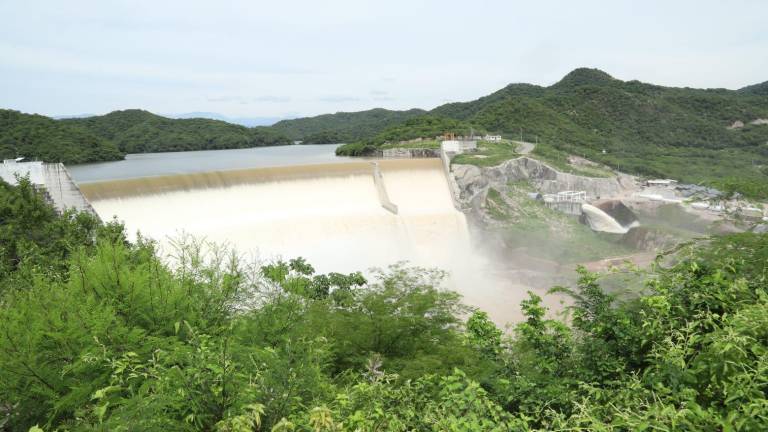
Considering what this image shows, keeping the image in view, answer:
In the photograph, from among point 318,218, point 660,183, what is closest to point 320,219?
point 318,218

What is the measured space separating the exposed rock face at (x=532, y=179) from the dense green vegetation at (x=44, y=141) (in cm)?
2717

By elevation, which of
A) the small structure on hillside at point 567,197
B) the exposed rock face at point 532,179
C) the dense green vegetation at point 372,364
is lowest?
the small structure on hillside at point 567,197

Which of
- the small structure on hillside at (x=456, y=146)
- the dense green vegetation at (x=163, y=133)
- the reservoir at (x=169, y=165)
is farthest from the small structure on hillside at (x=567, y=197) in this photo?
the dense green vegetation at (x=163, y=133)

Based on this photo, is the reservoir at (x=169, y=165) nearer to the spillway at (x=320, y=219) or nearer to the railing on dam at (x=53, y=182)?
the railing on dam at (x=53, y=182)

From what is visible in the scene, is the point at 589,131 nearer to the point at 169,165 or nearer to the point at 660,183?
the point at 660,183

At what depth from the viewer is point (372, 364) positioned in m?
6.07

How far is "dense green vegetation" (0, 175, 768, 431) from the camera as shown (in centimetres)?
260

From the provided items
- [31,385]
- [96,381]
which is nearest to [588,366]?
[96,381]

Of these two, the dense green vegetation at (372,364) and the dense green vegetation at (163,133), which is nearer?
the dense green vegetation at (372,364)

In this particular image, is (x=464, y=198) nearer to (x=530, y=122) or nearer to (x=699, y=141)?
(x=530, y=122)

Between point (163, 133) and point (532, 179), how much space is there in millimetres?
42039

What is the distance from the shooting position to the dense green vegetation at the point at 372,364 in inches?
102

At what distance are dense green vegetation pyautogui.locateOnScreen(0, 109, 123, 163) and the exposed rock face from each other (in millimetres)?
27169

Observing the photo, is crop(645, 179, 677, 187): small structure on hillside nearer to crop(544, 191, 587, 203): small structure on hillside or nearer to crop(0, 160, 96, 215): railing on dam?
crop(544, 191, 587, 203): small structure on hillside
